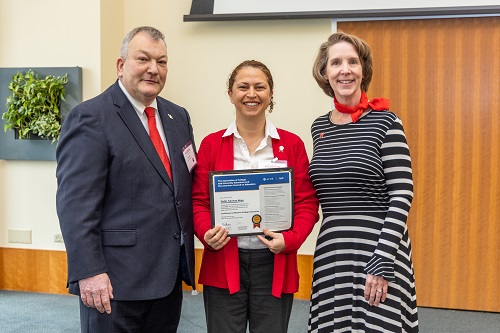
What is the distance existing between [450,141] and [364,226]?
2.50m

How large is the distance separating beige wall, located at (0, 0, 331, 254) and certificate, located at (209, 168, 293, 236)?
231 centimetres

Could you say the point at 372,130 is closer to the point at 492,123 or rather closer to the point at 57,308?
the point at 492,123

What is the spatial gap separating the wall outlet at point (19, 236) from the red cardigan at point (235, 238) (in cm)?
291

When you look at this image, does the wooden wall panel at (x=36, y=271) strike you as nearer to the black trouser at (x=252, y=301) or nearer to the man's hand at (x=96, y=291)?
the black trouser at (x=252, y=301)

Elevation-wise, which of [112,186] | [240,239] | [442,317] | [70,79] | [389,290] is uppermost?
[70,79]

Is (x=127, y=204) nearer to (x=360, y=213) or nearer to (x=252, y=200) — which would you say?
(x=252, y=200)

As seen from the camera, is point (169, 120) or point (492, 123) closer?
point (169, 120)

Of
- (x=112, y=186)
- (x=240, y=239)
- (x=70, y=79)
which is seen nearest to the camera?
(x=112, y=186)

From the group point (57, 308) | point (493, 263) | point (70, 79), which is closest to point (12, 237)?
point (57, 308)

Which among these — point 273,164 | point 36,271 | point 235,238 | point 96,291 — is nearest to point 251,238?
point 235,238

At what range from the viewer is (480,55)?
4141 millimetres

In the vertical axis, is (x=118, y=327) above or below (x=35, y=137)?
below

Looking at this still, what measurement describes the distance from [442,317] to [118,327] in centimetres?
296

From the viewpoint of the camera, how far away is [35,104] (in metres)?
4.32
